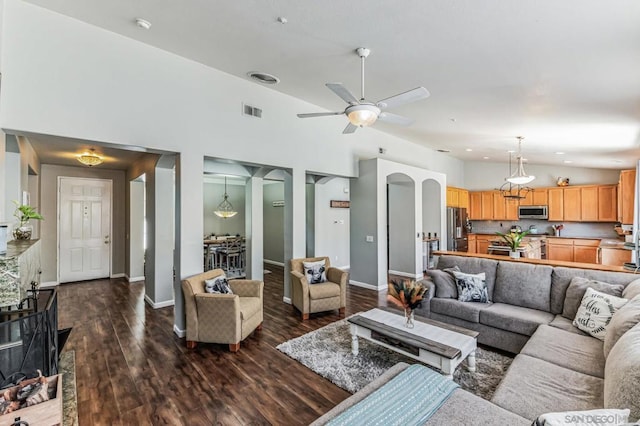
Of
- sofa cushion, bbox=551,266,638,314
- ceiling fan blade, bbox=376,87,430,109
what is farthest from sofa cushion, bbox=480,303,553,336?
ceiling fan blade, bbox=376,87,430,109

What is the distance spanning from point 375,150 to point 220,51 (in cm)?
399

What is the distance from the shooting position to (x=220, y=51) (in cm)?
360

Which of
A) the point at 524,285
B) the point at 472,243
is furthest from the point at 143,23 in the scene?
the point at 472,243

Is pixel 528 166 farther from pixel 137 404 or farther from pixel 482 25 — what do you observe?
pixel 137 404

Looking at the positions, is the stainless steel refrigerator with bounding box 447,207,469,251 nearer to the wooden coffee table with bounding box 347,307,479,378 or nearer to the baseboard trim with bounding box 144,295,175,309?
the wooden coffee table with bounding box 347,307,479,378

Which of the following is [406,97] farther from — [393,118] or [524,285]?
[524,285]

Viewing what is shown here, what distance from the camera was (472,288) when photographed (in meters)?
3.80

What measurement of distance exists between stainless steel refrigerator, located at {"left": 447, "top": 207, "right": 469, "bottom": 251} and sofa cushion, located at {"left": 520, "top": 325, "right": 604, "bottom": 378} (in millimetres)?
5435

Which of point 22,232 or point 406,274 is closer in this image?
point 22,232

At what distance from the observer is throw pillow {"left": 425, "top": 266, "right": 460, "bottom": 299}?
3.95 metres

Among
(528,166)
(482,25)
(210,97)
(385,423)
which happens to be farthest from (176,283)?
(528,166)

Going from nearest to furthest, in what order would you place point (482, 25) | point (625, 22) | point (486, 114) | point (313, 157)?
point (625, 22) → point (482, 25) → point (486, 114) → point (313, 157)

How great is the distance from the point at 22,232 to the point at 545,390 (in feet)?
14.9

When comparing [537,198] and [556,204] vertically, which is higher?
[537,198]
